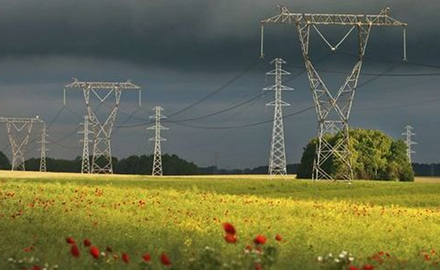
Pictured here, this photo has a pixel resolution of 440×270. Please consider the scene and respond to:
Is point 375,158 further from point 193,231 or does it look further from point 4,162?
point 193,231

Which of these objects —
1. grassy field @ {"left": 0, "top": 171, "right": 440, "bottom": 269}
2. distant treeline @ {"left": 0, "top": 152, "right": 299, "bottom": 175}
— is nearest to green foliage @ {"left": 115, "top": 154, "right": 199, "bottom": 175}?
distant treeline @ {"left": 0, "top": 152, "right": 299, "bottom": 175}

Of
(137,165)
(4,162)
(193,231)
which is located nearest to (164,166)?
(137,165)

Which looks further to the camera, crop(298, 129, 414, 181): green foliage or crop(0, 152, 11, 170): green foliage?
crop(0, 152, 11, 170): green foliage

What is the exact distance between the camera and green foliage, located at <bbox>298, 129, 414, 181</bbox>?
11156 cm

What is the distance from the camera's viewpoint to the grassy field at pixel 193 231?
11.4 metres

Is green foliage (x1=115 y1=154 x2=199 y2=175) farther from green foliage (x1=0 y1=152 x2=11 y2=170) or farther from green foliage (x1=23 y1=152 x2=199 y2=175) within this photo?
green foliage (x1=0 y1=152 x2=11 y2=170)

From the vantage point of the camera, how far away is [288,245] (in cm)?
1636

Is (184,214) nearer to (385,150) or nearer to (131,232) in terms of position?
(131,232)

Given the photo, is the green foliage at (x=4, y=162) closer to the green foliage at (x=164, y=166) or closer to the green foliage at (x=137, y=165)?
the green foliage at (x=137, y=165)

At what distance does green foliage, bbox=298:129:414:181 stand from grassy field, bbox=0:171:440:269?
82.3 m

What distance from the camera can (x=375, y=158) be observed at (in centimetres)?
11238

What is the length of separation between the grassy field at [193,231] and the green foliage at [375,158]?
8234cm

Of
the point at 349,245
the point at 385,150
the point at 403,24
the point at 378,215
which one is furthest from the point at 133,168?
the point at 349,245

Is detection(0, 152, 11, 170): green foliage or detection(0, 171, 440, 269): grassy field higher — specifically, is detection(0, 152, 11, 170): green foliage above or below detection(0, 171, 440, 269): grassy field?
above
